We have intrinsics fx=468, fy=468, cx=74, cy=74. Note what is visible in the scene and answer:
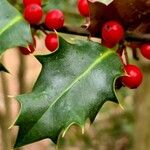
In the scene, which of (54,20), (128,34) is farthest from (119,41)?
(54,20)

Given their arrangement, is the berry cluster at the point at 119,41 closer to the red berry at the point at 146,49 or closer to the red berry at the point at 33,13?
the red berry at the point at 146,49

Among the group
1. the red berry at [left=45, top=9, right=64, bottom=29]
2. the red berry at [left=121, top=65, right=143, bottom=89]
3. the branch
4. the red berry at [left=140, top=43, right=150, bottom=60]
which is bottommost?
the red berry at [left=121, top=65, right=143, bottom=89]

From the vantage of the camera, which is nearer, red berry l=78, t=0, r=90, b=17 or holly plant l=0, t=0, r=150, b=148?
holly plant l=0, t=0, r=150, b=148

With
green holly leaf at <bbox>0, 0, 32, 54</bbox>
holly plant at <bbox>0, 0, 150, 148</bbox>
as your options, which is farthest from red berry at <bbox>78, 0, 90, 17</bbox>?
green holly leaf at <bbox>0, 0, 32, 54</bbox>

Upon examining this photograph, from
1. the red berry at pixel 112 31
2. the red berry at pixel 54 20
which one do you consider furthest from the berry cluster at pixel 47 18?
the red berry at pixel 112 31

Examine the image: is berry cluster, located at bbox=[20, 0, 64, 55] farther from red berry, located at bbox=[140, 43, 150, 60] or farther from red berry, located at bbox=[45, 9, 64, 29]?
red berry, located at bbox=[140, 43, 150, 60]

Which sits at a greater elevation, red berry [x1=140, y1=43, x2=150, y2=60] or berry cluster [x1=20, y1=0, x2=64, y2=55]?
berry cluster [x1=20, y1=0, x2=64, y2=55]

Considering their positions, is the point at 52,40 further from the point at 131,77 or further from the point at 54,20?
the point at 131,77

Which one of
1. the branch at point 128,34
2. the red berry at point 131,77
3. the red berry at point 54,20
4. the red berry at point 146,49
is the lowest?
the red berry at point 131,77
